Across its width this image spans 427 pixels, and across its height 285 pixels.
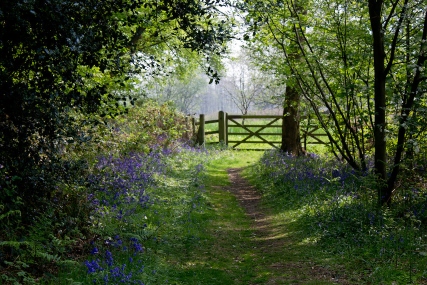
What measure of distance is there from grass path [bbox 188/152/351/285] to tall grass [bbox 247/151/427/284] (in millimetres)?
356

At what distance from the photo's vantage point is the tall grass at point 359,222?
17.7 feet

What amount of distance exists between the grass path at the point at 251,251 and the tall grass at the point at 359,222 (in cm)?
36

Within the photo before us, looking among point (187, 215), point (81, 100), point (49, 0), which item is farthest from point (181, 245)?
point (49, 0)

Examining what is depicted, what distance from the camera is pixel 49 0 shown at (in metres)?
4.12

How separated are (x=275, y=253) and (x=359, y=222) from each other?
141cm

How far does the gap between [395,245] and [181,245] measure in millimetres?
3194

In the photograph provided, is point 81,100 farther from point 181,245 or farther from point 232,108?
point 232,108

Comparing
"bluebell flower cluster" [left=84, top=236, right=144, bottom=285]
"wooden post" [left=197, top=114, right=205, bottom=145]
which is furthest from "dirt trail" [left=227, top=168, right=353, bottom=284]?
"wooden post" [left=197, top=114, right=205, bottom=145]

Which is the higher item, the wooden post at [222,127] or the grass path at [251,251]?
the wooden post at [222,127]

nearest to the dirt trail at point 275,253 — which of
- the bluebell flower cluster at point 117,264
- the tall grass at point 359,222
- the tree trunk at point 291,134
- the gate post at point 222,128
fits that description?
the tall grass at point 359,222

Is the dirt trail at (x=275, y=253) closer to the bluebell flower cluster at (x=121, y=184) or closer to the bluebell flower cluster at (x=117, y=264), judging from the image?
the bluebell flower cluster at (x=117, y=264)

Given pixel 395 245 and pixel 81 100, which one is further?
pixel 395 245

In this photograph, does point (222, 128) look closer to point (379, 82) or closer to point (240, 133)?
point (240, 133)

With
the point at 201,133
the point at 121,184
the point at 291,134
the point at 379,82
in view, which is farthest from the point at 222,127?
the point at 379,82
